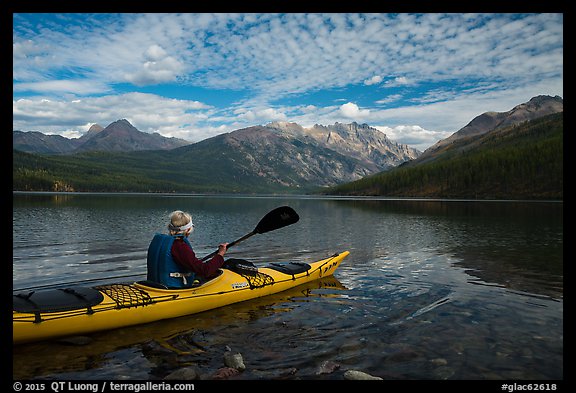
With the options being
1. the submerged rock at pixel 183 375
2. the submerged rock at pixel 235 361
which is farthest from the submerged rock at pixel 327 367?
the submerged rock at pixel 183 375

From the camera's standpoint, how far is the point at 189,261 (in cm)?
1166

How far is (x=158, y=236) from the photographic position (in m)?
11.6

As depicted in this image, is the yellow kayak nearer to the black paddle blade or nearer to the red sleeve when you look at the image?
the red sleeve

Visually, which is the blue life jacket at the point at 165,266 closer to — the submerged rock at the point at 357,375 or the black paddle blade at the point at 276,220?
the black paddle blade at the point at 276,220

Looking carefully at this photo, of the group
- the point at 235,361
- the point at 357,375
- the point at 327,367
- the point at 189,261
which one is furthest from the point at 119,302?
the point at 357,375

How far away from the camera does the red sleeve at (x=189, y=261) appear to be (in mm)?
11453

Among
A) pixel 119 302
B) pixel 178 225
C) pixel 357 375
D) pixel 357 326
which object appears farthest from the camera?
pixel 357 326

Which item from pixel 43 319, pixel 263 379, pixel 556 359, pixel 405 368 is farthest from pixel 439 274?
pixel 43 319

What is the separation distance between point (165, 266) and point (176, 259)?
1.58 feet

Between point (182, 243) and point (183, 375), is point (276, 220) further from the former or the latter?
point (183, 375)

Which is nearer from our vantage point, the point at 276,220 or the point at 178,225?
the point at 178,225

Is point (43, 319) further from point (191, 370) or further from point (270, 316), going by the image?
point (270, 316)
